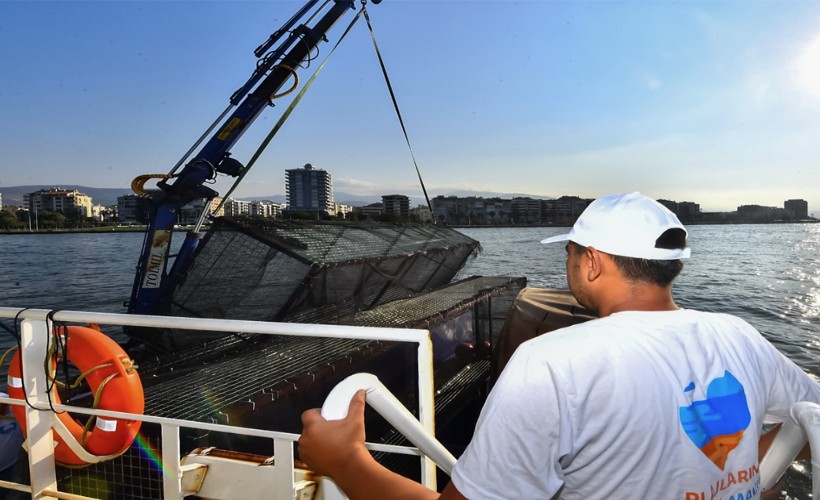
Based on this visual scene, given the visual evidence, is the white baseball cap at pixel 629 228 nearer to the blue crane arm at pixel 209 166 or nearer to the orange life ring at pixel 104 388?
the orange life ring at pixel 104 388

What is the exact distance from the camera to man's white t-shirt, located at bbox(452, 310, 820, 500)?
95 centimetres

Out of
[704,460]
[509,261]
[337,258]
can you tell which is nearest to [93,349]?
[704,460]

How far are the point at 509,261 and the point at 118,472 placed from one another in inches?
1241

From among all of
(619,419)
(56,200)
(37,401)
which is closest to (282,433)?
(619,419)

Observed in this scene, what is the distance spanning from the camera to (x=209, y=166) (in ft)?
28.4

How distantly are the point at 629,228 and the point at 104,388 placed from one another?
102 inches

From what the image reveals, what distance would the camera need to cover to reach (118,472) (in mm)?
3127

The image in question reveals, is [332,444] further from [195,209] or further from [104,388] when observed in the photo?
[195,209]

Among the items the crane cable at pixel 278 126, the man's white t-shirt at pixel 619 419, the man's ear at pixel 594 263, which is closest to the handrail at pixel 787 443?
the man's white t-shirt at pixel 619 419

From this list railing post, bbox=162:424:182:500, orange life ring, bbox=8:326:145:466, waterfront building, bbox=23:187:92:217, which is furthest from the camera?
waterfront building, bbox=23:187:92:217

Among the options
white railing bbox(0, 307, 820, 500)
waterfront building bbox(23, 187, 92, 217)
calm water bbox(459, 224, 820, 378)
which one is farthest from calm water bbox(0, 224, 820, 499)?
waterfront building bbox(23, 187, 92, 217)

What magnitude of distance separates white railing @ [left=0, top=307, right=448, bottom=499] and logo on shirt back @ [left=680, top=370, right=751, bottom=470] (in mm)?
717

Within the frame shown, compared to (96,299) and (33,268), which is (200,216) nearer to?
(96,299)

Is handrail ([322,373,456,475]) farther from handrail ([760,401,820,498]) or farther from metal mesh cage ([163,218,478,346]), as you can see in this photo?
metal mesh cage ([163,218,478,346])
